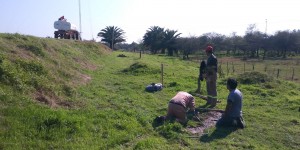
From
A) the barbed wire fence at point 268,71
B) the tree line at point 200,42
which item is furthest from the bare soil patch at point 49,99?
the tree line at point 200,42

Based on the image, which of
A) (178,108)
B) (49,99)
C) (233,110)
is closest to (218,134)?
(233,110)

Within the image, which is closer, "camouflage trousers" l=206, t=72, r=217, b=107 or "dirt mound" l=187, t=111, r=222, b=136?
"dirt mound" l=187, t=111, r=222, b=136

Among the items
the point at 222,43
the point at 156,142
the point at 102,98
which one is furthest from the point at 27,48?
the point at 222,43

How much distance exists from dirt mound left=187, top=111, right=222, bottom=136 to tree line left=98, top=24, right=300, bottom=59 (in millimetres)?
41854

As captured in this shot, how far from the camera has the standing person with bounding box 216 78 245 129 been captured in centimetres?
830

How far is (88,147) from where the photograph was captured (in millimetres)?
6148

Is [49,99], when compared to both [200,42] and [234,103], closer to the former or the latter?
[234,103]

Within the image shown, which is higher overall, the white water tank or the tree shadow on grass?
the white water tank

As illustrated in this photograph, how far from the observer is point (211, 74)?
10.9 metres

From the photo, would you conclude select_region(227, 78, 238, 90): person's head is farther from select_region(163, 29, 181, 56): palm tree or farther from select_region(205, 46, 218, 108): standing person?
select_region(163, 29, 181, 56): palm tree

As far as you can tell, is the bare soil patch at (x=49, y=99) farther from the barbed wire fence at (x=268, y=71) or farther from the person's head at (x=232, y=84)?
the barbed wire fence at (x=268, y=71)

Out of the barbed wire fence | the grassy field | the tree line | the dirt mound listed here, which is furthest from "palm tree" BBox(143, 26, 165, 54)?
the dirt mound

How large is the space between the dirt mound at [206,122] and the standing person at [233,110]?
354 millimetres

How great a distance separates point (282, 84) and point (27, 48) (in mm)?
12421
